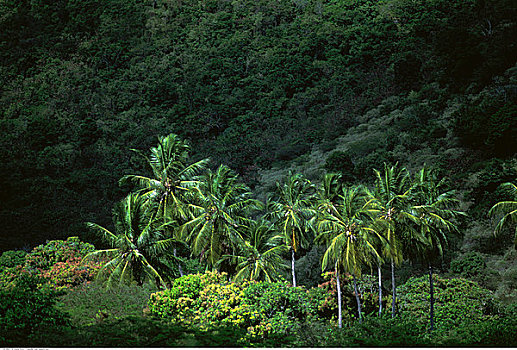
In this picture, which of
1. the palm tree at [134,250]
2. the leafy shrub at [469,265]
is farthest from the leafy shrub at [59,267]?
the leafy shrub at [469,265]

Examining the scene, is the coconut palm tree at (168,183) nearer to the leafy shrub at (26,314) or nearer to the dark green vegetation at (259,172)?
the dark green vegetation at (259,172)

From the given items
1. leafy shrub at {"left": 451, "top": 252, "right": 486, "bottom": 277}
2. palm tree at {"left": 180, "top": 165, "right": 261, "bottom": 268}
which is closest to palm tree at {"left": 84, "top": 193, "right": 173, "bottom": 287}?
palm tree at {"left": 180, "top": 165, "right": 261, "bottom": 268}

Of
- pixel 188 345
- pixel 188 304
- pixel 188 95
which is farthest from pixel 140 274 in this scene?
pixel 188 95

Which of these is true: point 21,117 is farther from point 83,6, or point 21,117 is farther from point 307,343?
Answer: point 307,343

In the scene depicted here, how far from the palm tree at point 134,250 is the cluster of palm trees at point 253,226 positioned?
60mm

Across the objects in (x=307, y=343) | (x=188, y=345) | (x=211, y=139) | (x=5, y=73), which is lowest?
(x=307, y=343)

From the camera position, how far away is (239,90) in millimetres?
107125

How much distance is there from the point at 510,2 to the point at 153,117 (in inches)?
2723

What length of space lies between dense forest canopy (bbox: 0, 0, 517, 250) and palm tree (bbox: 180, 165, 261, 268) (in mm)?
27410

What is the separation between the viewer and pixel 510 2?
255ft

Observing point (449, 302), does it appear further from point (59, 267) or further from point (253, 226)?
point (59, 267)

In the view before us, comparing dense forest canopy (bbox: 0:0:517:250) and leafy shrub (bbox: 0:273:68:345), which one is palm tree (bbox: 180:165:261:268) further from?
dense forest canopy (bbox: 0:0:517:250)

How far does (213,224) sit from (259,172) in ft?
163

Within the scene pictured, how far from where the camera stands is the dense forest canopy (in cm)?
6412
